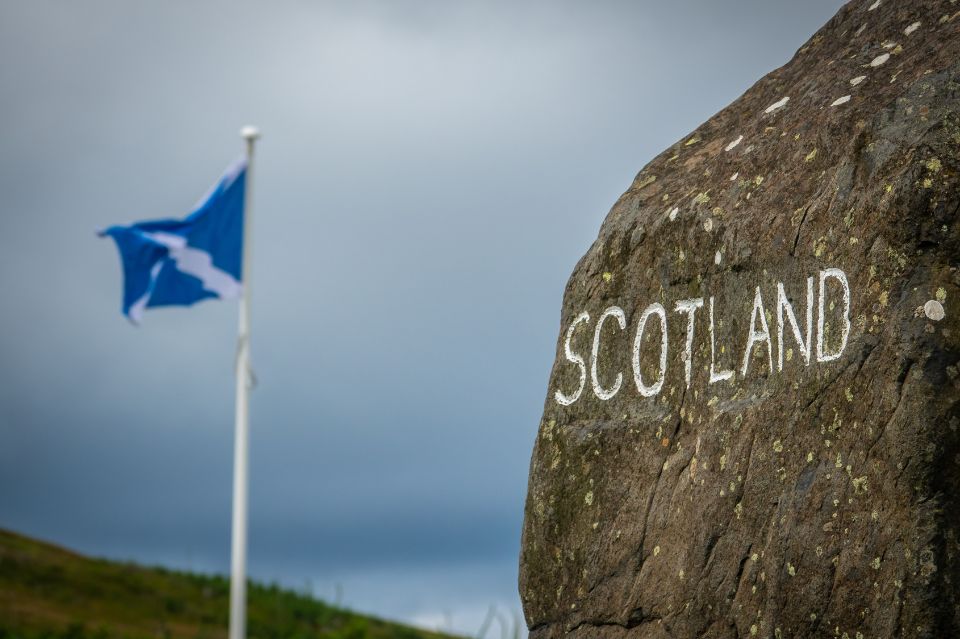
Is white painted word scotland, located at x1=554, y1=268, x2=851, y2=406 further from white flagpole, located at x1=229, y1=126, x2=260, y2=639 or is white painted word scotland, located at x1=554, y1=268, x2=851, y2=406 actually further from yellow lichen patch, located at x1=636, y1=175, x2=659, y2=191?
white flagpole, located at x1=229, y1=126, x2=260, y2=639

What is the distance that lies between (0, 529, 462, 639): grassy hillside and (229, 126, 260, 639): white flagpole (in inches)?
256

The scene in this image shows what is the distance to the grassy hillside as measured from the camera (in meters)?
21.5

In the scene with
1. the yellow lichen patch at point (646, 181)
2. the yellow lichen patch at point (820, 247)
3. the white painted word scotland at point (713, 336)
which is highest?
the yellow lichen patch at point (646, 181)

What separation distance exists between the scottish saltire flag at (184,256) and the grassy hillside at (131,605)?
8.03 metres

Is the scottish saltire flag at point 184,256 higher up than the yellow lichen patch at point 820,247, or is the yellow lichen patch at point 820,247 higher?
the scottish saltire flag at point 184,256

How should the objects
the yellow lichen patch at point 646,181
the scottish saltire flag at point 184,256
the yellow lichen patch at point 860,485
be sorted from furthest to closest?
the scottish saltire flag at point 184,256 → the yellow lichen patch at point 646,181 → the yellow lichen patch at point 860,485

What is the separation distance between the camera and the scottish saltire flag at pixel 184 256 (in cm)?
1494

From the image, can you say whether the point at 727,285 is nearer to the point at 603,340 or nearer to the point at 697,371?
the point at 697,371

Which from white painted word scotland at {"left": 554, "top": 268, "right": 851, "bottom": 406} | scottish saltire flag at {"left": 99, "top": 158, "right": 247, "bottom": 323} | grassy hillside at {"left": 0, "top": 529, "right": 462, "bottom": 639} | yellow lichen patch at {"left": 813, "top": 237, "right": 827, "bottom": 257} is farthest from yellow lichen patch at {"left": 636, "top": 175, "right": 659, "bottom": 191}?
grassy hillside at {"left": 0, "top": 529, "right": 462, "bottom": 639}

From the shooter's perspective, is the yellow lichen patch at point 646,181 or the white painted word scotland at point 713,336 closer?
the white painted word scotland at point 713,336

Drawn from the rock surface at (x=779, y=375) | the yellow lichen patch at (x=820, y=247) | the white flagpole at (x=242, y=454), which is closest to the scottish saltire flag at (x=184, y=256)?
the white flagpole at (x=242, y=454)

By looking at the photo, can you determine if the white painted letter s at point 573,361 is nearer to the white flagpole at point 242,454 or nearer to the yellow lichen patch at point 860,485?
the yellow lichen patch at point 860,485

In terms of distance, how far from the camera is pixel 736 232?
637 cm

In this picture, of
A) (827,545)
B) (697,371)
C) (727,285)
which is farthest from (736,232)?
(827,545)
